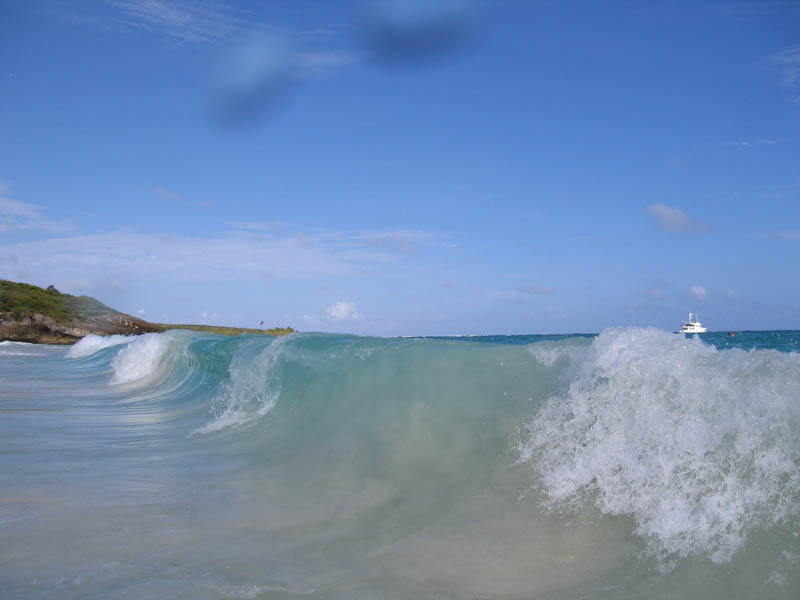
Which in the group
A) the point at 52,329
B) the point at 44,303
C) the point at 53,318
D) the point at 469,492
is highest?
the point at 44,303

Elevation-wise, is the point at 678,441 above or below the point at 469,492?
A: above

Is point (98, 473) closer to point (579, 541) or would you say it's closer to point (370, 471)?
point (370, 471)

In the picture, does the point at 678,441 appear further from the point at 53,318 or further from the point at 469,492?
the point at 53,318

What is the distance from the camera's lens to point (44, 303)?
45.2 metres

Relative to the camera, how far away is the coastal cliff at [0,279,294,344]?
4172 cm

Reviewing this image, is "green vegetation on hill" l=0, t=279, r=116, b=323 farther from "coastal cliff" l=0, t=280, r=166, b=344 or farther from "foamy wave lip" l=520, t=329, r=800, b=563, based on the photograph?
"foamy wave lip" l=520, t=329, r=800, b=563

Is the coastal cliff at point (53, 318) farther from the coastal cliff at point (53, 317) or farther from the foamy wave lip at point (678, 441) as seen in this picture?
the foamy wave lip at point (678, 441)

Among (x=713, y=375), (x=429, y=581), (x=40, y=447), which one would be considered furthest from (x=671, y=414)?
(x=40, y=447)

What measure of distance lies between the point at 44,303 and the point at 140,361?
34.8 m

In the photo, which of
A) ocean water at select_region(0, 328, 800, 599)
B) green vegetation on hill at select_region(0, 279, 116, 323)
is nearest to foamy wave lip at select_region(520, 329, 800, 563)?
ocean water at select_region(0, 328, 800, 599)

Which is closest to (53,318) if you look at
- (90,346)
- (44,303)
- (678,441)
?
(44,303)

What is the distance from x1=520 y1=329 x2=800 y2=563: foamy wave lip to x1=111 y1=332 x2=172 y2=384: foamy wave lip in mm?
13374

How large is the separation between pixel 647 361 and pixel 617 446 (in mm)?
706

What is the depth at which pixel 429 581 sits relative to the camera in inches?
111
